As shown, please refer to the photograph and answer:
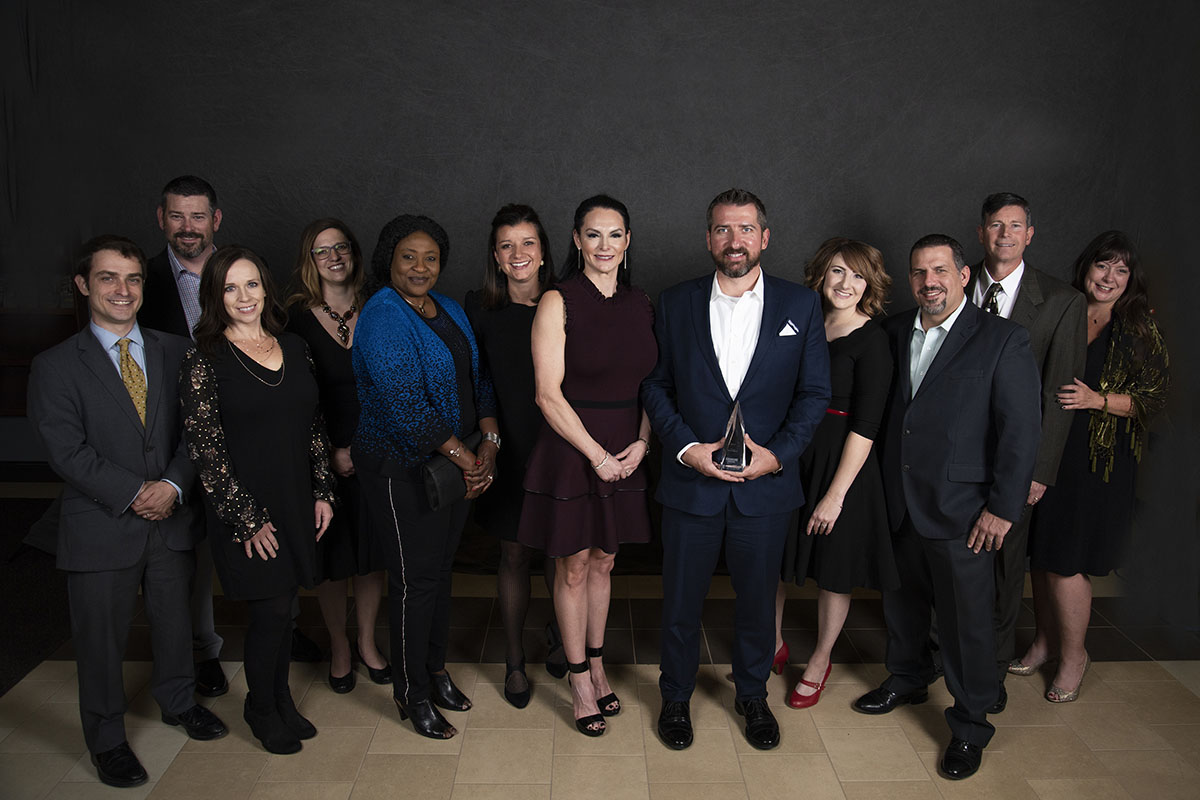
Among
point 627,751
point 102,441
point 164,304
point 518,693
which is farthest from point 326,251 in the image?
point 627,751

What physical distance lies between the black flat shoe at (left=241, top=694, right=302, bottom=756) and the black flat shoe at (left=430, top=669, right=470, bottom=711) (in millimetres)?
525

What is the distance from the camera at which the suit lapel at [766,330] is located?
277 centimetres

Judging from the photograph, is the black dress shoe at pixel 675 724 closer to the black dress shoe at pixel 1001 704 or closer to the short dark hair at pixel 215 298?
the black dress shoe at pixel 1001 704

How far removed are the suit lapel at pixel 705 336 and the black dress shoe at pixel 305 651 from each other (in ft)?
6.98

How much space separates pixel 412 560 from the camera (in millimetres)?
2908

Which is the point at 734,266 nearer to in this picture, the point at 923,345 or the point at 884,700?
the point at 923,345

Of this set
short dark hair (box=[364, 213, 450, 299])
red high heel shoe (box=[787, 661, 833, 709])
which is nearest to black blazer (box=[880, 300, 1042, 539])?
red high heel shoe (box=[787, 661, 833, 709])

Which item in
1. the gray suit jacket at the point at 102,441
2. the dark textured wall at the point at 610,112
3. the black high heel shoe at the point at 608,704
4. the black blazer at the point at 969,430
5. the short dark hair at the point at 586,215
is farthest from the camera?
the dark textured wall at the point at 610,112

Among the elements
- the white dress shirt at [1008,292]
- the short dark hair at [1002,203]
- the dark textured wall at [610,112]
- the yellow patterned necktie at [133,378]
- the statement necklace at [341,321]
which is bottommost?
the yellow patterned necktie at [133,378]

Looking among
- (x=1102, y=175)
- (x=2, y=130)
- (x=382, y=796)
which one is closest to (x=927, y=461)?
(x=382, y=796)

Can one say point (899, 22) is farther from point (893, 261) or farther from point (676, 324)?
point (676, 324)

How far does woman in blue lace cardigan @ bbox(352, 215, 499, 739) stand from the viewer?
275cm

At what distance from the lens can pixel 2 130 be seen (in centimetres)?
480

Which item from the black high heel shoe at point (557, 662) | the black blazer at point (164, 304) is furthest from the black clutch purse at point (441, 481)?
the black blazer at point (164, 304)
